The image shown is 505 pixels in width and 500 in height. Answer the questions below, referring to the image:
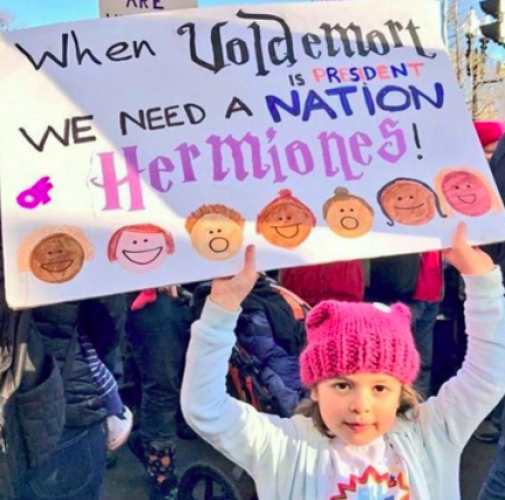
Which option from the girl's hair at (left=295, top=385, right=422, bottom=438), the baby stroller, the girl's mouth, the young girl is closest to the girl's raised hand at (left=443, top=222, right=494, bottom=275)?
the young girl

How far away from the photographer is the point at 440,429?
5.96 ft

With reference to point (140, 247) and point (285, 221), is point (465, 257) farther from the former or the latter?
point (140, 247)

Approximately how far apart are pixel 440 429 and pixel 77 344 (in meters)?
0.94

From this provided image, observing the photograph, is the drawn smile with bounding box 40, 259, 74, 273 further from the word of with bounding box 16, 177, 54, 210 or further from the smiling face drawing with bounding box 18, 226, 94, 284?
the word of with bounding box 16, 177, 54, 210

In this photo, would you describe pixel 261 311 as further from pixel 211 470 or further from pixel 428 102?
pixel 428 102

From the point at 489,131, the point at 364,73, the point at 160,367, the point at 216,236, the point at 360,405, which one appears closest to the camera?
the point at 360,405

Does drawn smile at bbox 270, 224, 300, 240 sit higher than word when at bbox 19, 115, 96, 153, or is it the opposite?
word when at bbox 19, 115, 96, 153

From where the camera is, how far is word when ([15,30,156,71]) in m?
2.00

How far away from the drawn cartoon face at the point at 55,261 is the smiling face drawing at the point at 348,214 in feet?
1.90

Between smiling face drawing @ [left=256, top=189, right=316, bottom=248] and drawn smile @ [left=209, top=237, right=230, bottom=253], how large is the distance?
0.08m

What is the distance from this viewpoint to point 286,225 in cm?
191

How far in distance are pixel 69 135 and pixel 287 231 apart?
1.82 ft

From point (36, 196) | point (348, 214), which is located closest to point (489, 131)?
point (348, 214)

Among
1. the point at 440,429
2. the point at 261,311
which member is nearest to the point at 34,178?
the point at 440,429
